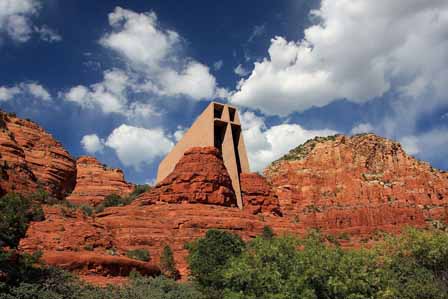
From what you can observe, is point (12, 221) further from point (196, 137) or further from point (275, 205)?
point (275, 205)

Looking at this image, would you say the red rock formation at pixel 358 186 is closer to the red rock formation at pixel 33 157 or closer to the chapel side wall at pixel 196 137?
the chapel side wall at pixel 196 137

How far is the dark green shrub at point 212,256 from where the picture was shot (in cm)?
2652

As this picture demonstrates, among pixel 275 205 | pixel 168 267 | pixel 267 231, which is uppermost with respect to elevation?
pixel 275 205

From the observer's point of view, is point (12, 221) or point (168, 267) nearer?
point (12, 221)

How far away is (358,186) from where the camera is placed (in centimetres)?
7288

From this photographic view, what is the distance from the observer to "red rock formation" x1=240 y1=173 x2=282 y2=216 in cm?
5928

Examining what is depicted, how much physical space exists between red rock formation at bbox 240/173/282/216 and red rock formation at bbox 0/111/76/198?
24.6 meters

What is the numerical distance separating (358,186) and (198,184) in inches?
1245

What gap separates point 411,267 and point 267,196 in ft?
123

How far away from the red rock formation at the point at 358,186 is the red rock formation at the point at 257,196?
7.06 metres

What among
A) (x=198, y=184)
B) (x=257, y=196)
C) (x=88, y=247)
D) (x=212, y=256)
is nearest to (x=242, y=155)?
(x=257, y=196)

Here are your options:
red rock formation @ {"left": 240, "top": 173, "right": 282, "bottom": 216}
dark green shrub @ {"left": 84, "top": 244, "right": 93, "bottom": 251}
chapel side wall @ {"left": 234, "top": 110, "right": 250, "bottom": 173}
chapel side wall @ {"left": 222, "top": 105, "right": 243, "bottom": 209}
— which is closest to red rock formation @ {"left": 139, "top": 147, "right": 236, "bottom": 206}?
chapel side wall @ {"left": 222, "top": 105, "right": 243, "bottom": 209}

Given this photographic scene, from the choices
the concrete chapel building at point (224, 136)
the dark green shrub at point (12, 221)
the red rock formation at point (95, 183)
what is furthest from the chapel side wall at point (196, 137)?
the dark green shrub at point (12, 221)

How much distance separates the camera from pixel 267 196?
2387 inches
